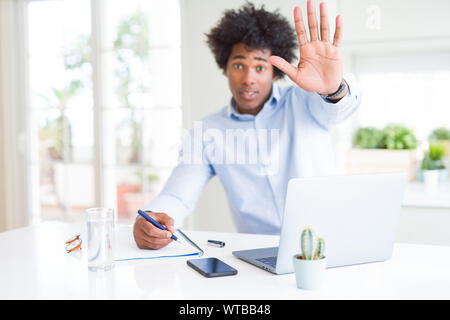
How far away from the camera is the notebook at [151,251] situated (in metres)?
1.29

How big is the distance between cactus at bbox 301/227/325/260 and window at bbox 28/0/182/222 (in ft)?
7.56

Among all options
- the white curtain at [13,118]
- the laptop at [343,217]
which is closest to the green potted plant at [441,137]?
the laptop at [343,217]

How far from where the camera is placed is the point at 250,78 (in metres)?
2.10

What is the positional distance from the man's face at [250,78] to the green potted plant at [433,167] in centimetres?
109

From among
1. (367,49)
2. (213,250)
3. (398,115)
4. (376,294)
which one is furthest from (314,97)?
(398,115)

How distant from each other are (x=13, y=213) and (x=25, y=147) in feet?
1.72

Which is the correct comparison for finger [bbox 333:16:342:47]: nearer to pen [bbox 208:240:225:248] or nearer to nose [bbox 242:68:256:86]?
nose [bbox 242:68:256:86]

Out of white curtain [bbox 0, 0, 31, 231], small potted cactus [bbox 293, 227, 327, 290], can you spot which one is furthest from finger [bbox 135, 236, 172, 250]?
white curtain [bbox 0, 0, 31, 231]

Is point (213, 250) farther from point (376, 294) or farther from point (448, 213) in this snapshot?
point (448, 213)

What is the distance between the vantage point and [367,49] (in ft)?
9.40

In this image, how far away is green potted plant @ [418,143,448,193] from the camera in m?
2.62

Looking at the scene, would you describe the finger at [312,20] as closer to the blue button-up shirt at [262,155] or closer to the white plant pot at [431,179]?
the blue button-up shirt at [262,155]

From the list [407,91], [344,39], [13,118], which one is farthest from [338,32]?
[13,118]

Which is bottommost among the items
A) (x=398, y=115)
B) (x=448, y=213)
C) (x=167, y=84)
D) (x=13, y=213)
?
(x=13, y=213)
